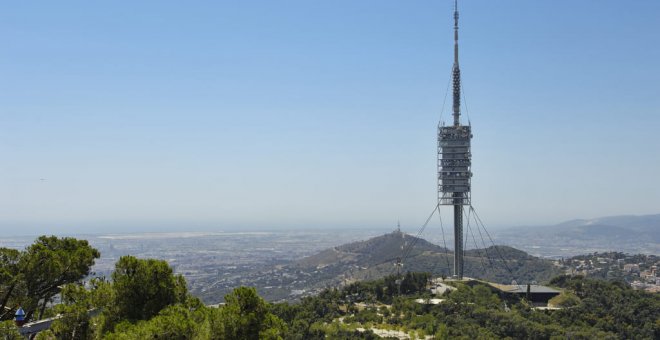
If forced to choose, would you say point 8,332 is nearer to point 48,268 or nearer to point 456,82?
point 48,268

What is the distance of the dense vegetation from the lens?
1873 centimetres

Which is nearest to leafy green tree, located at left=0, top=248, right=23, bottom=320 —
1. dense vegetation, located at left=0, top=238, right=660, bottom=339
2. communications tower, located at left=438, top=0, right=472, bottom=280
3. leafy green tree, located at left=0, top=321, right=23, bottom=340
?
dense vegetation, located at left=0, top=238, right=660, bottom=339

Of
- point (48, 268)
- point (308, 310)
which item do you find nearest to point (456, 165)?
point (308, 310)

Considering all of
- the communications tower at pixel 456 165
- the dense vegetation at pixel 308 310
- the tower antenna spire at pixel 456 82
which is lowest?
the dense vegetation at pixel 308 310

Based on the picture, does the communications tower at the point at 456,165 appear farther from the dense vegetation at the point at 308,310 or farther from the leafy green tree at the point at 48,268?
the leafy green tree at the point at 48,268

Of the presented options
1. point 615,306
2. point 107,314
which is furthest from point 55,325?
point 615,306

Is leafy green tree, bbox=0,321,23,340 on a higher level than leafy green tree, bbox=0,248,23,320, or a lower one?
lower

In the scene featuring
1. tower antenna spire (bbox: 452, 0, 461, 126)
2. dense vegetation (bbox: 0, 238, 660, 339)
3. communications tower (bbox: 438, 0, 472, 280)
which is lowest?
dense vegetation (bbox: 0, 238, 660, 339)

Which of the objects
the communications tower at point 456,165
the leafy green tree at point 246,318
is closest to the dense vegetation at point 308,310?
the leafy green tree at point 246,318

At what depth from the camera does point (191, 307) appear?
69.9ft

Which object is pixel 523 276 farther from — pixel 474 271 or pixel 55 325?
pixel 55 325

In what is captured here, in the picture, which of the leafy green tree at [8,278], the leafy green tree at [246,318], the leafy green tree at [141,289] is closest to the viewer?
the leafy green tree at [246,318]

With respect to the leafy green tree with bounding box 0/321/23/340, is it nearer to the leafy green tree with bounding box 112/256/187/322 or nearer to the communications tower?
the leafy green tree with bounding box 112/256/187/322

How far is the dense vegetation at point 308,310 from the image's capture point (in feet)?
61.5
